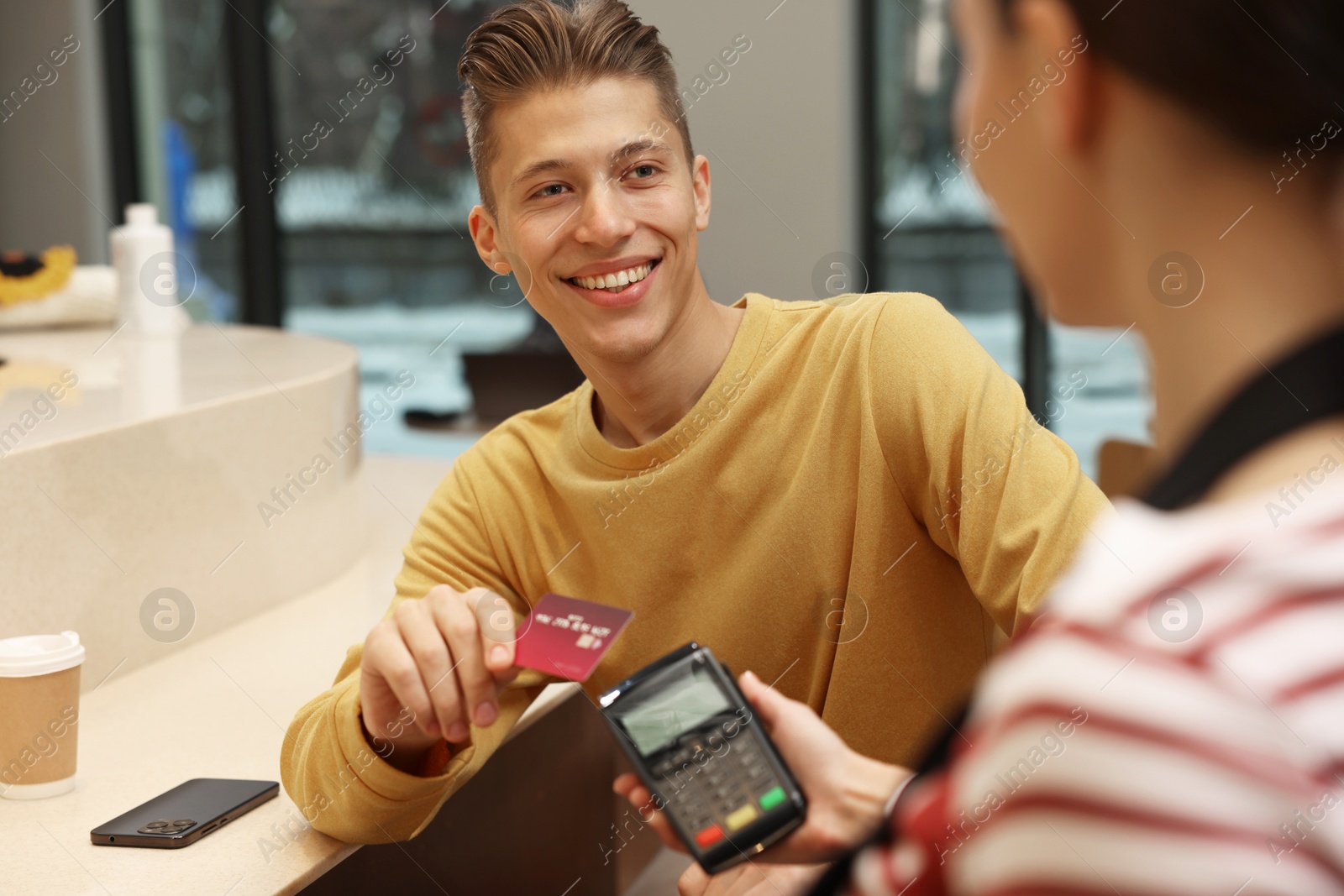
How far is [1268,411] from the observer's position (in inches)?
14.2

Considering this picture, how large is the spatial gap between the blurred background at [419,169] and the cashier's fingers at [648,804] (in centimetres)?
267

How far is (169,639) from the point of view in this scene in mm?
1555

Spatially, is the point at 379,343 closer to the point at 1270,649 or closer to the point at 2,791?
the point at 2,791

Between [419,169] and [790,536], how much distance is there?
3.32 metres

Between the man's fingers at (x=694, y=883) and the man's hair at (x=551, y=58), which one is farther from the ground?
the man's hair at (x=551, y=58)

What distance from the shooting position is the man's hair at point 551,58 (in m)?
1.24

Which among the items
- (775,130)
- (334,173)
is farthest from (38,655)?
(334,173)

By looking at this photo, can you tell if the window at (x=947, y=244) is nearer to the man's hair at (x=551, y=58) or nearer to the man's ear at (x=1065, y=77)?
the man's hair at (x=551, y=58)

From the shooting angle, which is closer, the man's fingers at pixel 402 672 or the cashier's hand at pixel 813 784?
the cashier's hand at pixel 813 784

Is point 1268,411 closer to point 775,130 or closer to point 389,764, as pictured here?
point 389,764

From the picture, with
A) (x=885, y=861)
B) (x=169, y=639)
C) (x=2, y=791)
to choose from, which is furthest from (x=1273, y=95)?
(x=169, y=639)

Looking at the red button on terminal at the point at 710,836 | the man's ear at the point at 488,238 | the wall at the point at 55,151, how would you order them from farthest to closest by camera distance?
the wall at the point at 55,151 < the man's ear at the point at 488,238 < the red button on terminal at the point at 710,836

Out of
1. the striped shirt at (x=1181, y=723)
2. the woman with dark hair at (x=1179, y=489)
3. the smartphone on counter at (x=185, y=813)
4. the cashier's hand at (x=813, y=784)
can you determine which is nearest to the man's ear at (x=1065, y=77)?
the woman with dark hair at (x=1179, y=489)

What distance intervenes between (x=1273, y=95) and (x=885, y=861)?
0.89 feet
